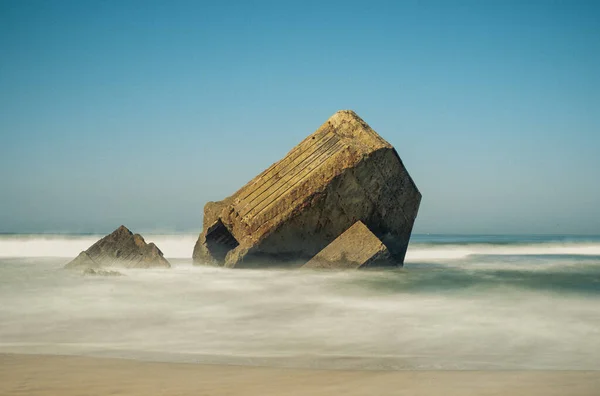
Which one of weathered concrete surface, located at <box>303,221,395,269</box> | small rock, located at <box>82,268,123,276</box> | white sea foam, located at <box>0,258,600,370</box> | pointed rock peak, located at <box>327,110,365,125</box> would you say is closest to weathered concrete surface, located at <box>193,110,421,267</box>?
pointed rock peak, located at <box>327,110,365,125</box>

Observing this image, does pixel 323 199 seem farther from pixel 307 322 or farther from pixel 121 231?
pixel 307 322

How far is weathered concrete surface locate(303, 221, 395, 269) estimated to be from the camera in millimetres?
10773

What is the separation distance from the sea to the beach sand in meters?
0.31

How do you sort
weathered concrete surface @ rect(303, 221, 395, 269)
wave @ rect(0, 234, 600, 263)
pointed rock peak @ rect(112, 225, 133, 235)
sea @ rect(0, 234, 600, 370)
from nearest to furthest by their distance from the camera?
sea @ rect(0, 234, 600, 370) → weathered concrete surface @ rect(303, 221, 395, 269) → pointed rock peak @ rect(112, 225, 133, 235) → wave @ rect(0, 234, 600, 263)

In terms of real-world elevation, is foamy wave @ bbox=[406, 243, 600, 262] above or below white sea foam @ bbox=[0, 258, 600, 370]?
above

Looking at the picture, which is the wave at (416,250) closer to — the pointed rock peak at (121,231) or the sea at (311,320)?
the pointed rock peak at (121,231)

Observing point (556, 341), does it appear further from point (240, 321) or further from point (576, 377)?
point (240, 321)

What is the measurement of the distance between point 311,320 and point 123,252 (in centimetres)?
738

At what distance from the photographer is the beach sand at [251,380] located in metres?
3.09

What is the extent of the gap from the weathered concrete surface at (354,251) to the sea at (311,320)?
655 mm

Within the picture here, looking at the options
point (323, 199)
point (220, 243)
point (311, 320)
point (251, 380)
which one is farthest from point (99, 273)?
point (251, 380)

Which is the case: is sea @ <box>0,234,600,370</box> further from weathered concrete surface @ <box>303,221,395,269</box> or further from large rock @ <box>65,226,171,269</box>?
large rock @ <box>65,226,171,269</box>

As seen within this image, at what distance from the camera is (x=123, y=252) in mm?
12297

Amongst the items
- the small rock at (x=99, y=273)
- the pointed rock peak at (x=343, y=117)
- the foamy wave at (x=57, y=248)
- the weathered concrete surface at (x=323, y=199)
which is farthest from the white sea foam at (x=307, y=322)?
the foamy wave at (x=57, y=248)
